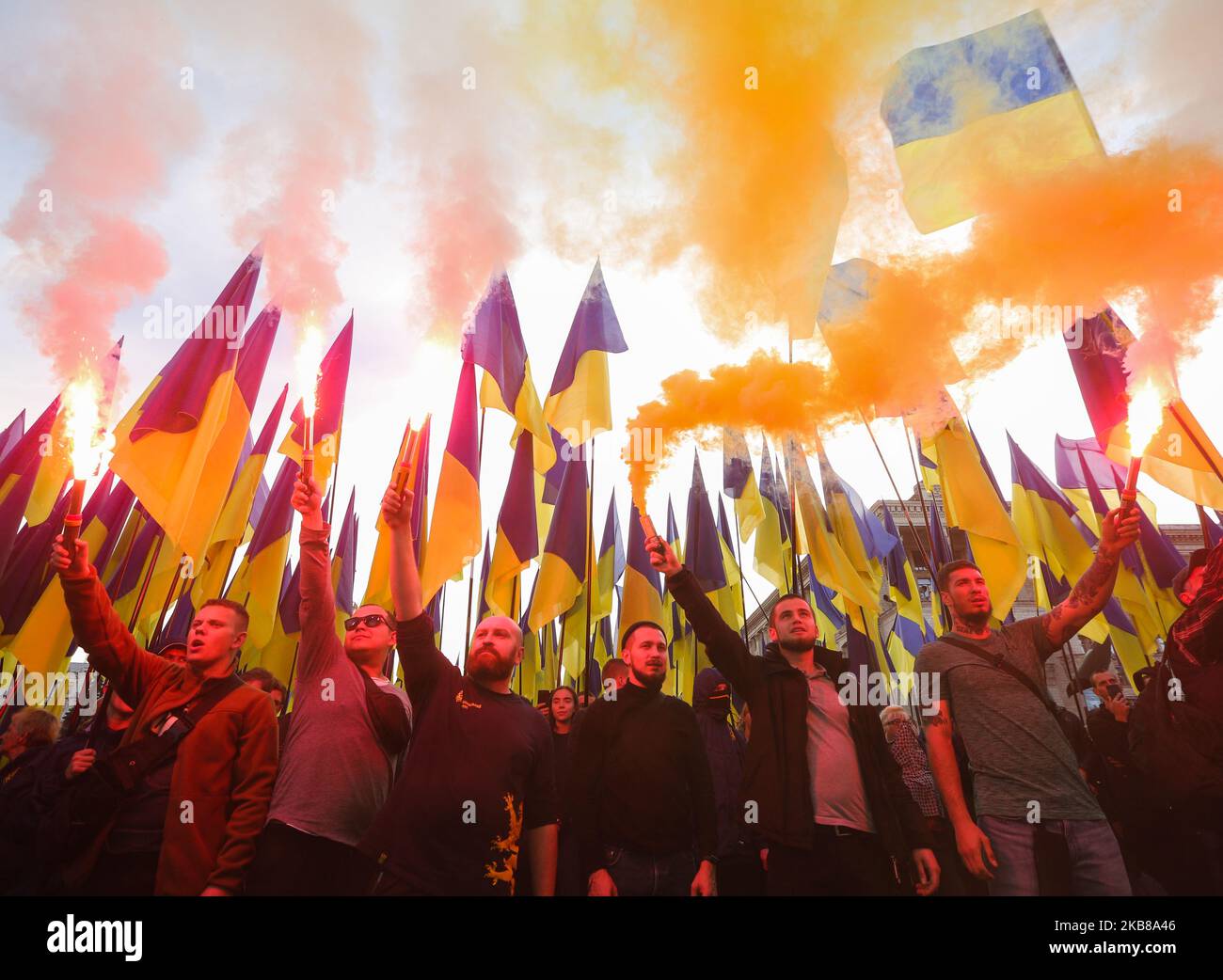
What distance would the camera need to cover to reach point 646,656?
196 inches

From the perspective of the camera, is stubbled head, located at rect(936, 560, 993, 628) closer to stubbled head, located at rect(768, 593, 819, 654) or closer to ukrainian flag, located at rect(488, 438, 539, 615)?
stubbled head, located at rect(768, 593, 819, 654)

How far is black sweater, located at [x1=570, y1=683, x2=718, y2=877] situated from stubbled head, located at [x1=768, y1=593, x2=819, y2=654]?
0.83 m

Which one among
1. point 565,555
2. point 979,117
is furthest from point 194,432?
point 979,117

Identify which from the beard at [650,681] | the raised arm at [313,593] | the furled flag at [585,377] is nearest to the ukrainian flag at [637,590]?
the furled flag at [585,377]

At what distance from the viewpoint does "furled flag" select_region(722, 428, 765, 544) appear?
1169cm

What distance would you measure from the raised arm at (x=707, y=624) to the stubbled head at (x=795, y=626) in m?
0.28

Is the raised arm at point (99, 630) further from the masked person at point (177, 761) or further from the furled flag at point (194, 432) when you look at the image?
the furled flag at point (194, 432)

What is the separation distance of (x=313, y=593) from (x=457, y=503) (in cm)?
309

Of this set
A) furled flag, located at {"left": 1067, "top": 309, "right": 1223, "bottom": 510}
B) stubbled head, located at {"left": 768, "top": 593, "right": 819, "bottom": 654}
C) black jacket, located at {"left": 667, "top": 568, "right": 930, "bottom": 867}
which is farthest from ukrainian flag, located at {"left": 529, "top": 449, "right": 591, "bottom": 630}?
furled flag, located at {"left": 1067, "top": 309, "right": 1223, "bottom": 510}

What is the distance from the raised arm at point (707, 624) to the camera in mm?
4621

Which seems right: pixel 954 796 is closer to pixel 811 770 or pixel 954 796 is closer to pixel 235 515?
pixel 811 770
